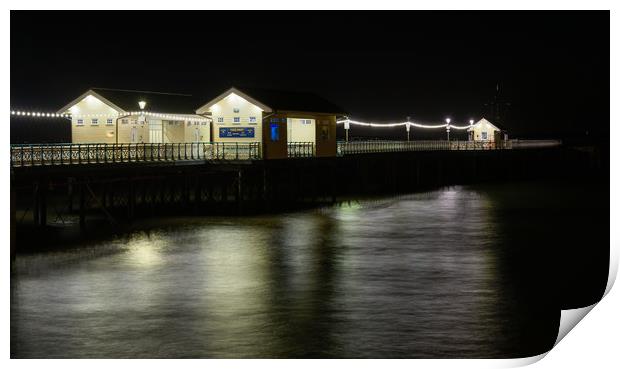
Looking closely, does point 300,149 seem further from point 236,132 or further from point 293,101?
point 236,132

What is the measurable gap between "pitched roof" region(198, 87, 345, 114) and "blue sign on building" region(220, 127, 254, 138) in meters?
1.20

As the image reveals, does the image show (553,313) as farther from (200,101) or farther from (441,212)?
(200,101)

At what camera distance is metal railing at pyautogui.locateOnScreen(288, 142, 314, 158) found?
124 feet

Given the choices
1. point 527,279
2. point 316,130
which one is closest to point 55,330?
point 527,279

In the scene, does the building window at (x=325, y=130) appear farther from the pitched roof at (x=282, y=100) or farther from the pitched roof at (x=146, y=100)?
the pitched roof at (x=146, y=100)

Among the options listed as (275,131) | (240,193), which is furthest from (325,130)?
(240,193)

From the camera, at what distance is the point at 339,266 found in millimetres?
21516

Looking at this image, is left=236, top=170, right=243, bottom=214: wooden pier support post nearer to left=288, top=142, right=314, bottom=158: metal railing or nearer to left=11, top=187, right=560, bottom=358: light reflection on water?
left=288, top=142, right=314, bottom=158: metal railing

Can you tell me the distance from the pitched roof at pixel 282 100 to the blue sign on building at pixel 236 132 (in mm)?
1200

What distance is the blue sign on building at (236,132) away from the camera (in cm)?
3609

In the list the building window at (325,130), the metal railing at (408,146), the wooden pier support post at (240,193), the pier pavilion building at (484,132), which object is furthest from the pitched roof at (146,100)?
the pier pavilion building at (484,132)

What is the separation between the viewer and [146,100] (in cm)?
3806

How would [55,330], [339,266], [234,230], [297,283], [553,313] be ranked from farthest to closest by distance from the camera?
[234,230] < [339,266] < [297,283] < [553,313] < [55,330]

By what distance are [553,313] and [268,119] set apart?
70.0 feet
